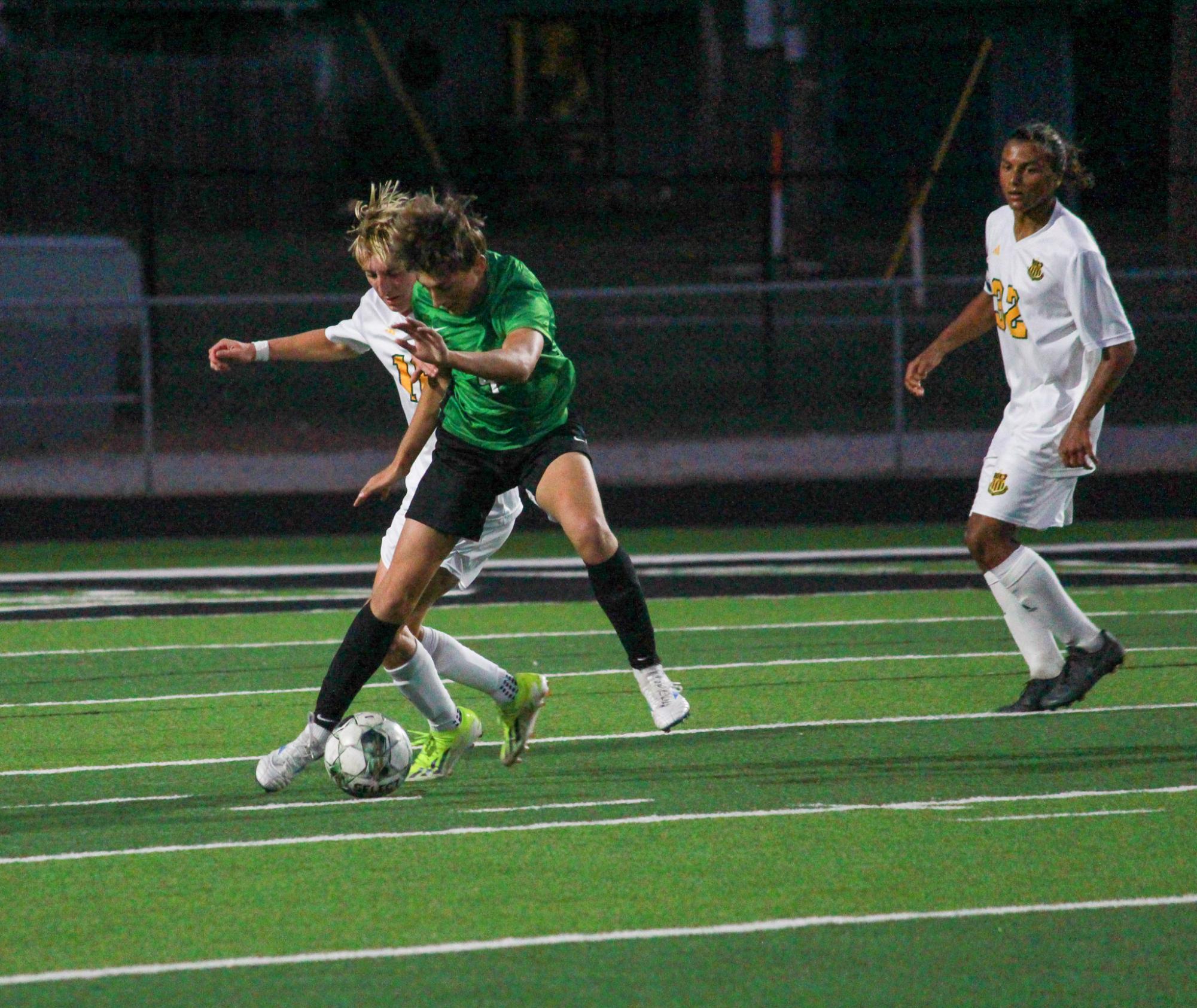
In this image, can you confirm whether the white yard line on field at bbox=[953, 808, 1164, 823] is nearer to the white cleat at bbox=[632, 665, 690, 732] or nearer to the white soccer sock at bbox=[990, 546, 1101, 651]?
the white cleat at bbox=[632, 665, 690, 732]

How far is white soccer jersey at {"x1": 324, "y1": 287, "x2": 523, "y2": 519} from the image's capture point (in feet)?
25.1

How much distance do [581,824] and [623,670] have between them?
3409mm

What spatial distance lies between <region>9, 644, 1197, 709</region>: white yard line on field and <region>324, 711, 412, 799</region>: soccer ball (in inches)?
92.8

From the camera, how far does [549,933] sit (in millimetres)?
5250

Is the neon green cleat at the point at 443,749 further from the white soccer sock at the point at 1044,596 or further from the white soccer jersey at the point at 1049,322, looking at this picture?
the white soccer jersey at the point at 1049,322

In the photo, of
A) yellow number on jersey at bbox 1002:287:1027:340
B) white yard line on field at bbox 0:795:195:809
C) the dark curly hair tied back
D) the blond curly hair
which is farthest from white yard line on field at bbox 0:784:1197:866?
the dark curly hair tied back

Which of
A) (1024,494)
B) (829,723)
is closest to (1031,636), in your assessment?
(1024,494)

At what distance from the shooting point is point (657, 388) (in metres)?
20.7

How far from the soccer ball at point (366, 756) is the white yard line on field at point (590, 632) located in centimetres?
381

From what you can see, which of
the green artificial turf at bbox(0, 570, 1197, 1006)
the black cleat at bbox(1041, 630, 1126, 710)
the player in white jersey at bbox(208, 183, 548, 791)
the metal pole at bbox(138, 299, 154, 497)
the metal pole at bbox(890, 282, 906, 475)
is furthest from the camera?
the metal pole at bbox(890, 282, 906, 475)

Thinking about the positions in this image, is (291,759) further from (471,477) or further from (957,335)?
(957,335)

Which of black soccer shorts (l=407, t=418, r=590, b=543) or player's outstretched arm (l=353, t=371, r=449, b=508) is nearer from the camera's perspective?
black soccer shorts (l=407, t=418, r=590, b=543)

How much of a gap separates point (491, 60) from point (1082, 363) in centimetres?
3150

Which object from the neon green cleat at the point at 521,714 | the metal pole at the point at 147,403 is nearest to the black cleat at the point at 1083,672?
the neon green cleat at the point at 521,714
